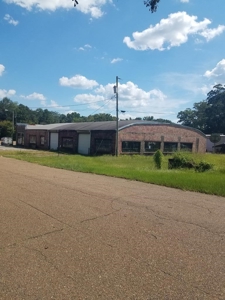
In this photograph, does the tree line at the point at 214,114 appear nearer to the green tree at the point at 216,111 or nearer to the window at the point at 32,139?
the green tree at the point at 216,111

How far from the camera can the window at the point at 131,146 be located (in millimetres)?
34000

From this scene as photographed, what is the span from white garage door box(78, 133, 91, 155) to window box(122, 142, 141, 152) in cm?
556

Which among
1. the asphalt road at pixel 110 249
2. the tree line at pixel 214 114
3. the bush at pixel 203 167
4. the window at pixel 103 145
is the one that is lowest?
the asphalt road at pixel 110 249

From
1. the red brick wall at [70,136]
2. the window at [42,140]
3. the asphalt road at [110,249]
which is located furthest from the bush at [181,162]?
the window at [42,140]

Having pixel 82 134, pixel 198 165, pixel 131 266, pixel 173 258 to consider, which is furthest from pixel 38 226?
pixel 82 134

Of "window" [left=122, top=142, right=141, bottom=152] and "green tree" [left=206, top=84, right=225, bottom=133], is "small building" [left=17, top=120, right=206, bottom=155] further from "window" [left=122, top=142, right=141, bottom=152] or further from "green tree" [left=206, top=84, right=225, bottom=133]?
"green tree" [left=206, top=84, right=225, bottom=133]

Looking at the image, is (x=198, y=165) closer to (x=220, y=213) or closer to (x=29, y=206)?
(x=220, y=213)

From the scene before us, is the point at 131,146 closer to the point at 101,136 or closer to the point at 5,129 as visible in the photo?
the point at 101,136

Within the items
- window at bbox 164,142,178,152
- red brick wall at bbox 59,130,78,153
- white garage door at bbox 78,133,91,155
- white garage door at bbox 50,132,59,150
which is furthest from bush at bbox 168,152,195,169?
white garage door at bbox 50,132,59,150

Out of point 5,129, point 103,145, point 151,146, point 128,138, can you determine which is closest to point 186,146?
point 151,146

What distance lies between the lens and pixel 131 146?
3462 centimetres

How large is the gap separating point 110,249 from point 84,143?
33.9m

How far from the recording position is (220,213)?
6641 millimetres

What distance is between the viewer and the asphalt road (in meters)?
3.12
